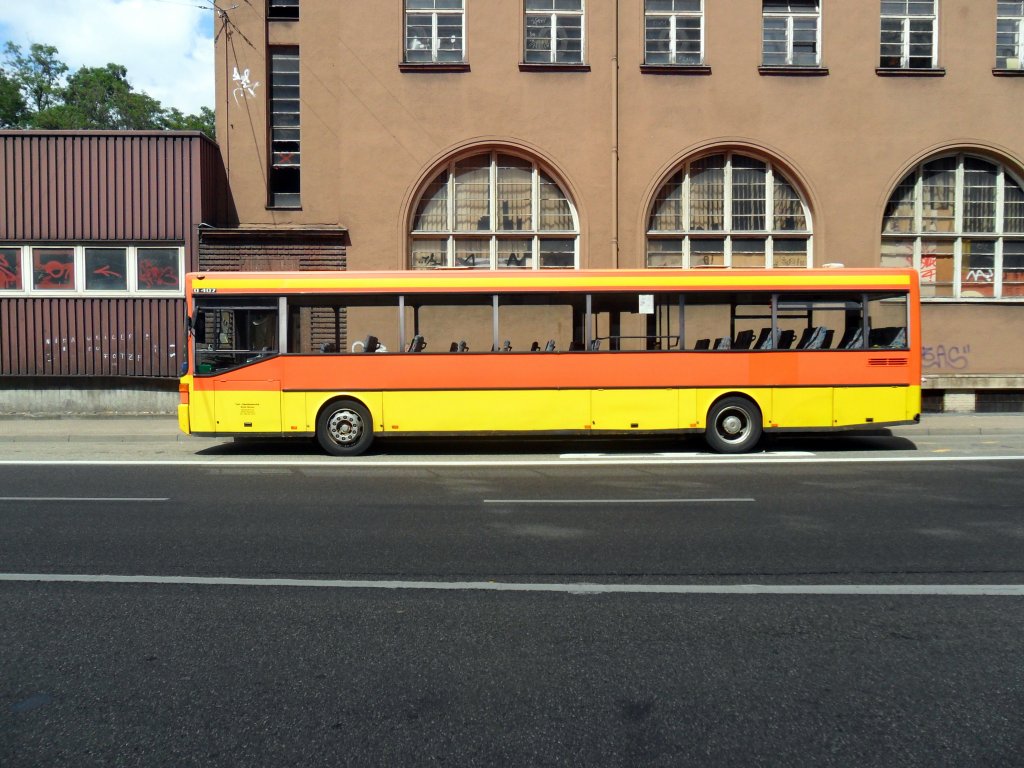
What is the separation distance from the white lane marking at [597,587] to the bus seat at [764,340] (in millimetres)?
8474

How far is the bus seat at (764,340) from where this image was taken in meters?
14.0

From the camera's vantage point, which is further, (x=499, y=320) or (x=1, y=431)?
(x=1, y=431)

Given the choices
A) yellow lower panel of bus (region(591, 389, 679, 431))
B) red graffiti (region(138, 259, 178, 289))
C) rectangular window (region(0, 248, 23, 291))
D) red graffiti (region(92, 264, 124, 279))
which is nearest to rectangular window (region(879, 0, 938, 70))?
yellow lower panel of bus (region(591, 389, 679, 431))

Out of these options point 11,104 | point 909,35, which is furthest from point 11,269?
point 11,104

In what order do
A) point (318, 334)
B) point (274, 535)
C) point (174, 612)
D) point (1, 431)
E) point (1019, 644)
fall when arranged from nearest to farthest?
point (1019, 644) → point (174, 612) → point (274, 535) → point (318, 334) → point (1, 431)

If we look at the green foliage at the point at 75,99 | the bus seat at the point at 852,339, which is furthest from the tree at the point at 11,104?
the bus seat at the point at 852,339

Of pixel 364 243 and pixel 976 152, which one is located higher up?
pixel 976 152

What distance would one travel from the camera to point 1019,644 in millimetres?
4609

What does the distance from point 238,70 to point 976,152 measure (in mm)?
17285

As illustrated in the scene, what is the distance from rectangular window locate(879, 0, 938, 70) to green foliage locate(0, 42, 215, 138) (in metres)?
44.3

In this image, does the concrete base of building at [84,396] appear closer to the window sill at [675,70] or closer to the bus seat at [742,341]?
the bus seat at [742,341]

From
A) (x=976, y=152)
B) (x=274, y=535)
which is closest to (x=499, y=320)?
(x=274, y=535)

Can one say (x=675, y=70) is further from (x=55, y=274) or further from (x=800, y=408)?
(x=55, y=274)

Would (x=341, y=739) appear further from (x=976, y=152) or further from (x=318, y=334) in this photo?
(x=976, y=152)
